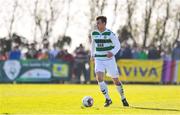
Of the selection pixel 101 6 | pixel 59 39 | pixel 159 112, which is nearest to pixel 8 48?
pixel 59 39

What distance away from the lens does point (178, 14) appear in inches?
2383

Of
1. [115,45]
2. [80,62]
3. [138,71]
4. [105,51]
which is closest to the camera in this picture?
[115,45]

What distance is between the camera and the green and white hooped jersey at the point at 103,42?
17.8 metres

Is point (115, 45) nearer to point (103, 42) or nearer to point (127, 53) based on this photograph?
point (103, 42)

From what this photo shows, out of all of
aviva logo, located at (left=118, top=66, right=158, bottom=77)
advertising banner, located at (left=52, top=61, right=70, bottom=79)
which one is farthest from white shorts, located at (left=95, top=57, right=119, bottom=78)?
advertising banner, located at (left=52, top=61, right=70, bottom=79)

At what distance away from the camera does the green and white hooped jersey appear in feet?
58.5

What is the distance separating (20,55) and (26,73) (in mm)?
1172

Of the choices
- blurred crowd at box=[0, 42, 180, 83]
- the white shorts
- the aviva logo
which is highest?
the white shorts

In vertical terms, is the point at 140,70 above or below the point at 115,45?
below

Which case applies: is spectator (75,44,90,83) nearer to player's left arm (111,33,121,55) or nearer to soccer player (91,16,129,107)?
soccer player (91,16,129,107)

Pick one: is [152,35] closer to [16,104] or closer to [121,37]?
[121,37]

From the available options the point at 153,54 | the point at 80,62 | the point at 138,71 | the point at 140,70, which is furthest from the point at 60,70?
the point at 153,54

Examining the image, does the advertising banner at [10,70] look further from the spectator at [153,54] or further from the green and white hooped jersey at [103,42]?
the green and white hooped jersey at [103,42]

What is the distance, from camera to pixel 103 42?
58.6ft
